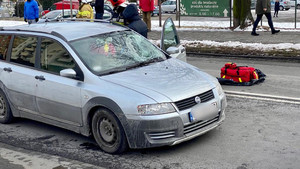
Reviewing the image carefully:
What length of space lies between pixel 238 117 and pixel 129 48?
6.45ft

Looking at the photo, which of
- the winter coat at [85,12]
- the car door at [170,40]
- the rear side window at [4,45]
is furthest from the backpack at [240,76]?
the winter coat at [85,12]

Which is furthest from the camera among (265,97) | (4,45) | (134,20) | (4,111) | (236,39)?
(236,39)

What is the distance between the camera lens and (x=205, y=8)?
20.6 metres

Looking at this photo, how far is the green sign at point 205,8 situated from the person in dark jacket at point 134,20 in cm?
1109

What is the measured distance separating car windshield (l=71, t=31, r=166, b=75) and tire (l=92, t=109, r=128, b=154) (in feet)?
2.02

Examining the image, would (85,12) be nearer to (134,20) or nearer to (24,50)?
(134,20)

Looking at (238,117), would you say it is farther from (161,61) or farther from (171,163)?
(171,163)

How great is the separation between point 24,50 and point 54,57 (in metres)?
0.77

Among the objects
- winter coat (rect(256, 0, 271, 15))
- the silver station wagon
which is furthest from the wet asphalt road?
winter coat (rect(256, 0, 271, 15))

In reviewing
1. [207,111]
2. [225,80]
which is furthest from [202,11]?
[207,111]

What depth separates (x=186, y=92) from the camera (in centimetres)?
586

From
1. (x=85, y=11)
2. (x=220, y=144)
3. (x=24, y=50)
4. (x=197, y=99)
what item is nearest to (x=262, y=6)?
(x=85, y=11)

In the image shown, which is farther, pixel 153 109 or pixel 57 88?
pixel 57 88

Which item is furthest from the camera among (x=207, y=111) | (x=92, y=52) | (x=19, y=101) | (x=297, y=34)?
(x=297, y=34)
